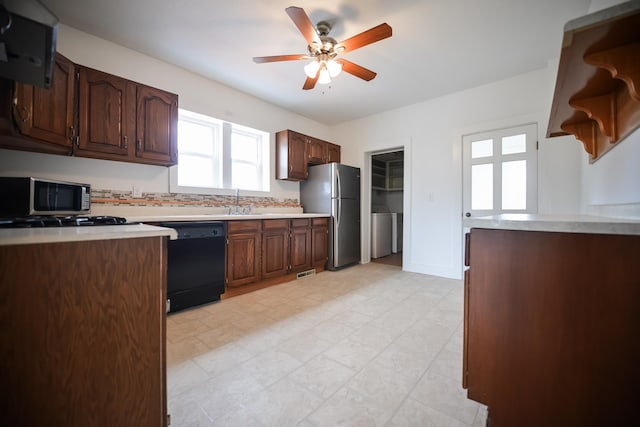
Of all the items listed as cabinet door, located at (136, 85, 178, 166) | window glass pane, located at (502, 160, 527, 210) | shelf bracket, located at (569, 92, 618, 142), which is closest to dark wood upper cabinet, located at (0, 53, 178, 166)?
cabinet door, located at (136, 85, 178, 166)

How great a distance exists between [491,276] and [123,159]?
118 inches

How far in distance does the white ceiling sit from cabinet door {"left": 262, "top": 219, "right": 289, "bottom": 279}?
1.86 m

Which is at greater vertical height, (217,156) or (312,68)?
(312,68)

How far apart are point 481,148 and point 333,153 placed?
2.33 metres

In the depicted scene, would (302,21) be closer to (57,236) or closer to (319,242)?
(57,236)

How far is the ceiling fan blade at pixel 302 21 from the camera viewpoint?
1.65 metres

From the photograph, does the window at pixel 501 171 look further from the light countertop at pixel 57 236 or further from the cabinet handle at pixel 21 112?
the cabinet handle at pixel 21 112

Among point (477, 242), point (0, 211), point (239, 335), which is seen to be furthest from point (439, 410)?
point (0, 211)

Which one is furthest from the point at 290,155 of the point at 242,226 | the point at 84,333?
the point at 84,333

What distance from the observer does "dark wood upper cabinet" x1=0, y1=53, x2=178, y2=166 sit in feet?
5.49

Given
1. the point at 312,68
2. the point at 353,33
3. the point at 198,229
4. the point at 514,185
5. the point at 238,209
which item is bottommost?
the point at 198,229

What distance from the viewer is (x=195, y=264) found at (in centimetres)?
238

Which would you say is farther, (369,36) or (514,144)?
(514,144)

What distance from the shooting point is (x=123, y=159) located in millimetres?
2307
